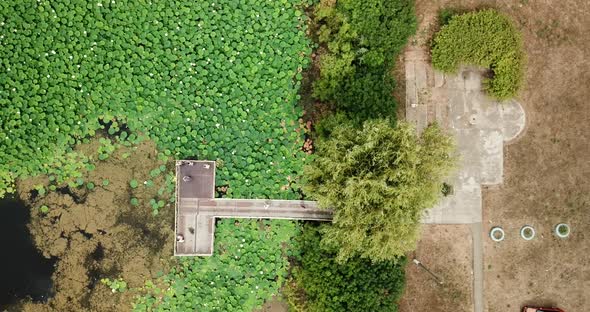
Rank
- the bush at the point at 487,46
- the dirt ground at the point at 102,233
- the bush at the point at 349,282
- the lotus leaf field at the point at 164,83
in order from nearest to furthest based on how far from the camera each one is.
A: the bush at the point at 349,282, the bush at the point at 487,46, the lotus leaf field at the point at 164,83, the dirt ground at the point at 102,233

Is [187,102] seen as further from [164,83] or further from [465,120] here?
[465,120]

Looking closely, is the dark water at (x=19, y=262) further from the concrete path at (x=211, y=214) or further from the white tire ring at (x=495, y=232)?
the white tire ring at (x=495, y=232)

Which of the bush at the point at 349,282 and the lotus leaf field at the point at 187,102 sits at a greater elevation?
the lotus leaf field at the point at 187,102

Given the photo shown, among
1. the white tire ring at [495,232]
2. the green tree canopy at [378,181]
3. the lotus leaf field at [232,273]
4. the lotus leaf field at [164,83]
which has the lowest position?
the lotus leaf field at [232,273]

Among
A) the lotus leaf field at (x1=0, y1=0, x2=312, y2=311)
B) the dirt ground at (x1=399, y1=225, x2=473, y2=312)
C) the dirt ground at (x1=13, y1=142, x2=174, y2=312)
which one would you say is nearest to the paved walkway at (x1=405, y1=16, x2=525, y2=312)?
the dirt ground at (x1=399, y1=225, x2=473, y2=312)

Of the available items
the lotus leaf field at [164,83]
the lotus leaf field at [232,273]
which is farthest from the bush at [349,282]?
the lotus leaf field at [164,83]
